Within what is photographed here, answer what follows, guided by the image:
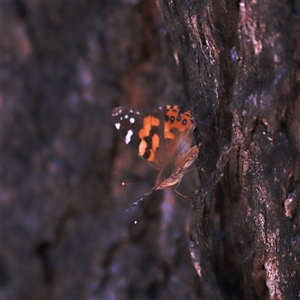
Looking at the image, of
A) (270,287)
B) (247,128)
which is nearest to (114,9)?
(247,128)

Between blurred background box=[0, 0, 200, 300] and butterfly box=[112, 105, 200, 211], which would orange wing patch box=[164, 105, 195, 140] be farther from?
blurred background box=[0, 0, 200, 300]

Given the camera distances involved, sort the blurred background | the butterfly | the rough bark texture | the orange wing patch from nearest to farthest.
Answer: the rough bark texture, the orange wing patch, the butterfly, the blurred background

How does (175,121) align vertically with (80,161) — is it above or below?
above

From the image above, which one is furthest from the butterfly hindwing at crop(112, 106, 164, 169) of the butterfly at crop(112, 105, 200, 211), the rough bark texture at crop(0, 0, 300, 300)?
the rough bark texture at crop(0, 0, 300, 300)

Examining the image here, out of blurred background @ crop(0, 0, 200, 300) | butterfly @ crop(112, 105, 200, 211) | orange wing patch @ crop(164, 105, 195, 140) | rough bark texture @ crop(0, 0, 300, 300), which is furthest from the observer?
blurred background @ crop(0, 0, 200, 300)

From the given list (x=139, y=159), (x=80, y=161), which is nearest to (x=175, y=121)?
(x=139, y=159)

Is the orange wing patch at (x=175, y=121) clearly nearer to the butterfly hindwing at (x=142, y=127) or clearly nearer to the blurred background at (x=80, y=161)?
the butterfly hindwing at (x=142, y=127)

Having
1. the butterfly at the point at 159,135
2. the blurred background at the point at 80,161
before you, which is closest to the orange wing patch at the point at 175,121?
the butterfly at the point at 159,135

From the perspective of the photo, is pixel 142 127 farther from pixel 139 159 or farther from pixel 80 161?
pixel 80 161
